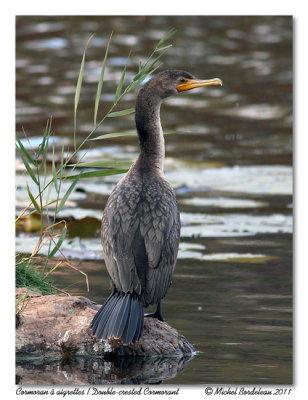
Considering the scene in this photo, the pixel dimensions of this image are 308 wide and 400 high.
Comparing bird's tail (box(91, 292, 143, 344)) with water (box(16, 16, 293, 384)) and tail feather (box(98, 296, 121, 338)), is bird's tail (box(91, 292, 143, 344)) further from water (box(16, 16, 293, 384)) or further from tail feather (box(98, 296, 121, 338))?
water (box(16, 16, 293, 384))

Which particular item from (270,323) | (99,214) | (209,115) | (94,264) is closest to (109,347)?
(270,323)

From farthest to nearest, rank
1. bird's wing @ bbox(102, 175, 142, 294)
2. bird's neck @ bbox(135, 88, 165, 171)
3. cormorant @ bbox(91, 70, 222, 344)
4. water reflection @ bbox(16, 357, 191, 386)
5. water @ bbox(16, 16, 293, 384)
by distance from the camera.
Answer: bird's neck @ bbox(135, 88, 165, 171)
water @ bbox(16, 16, 293, 384)
bird's wing @ bbox(102, 175, 142, 294)
cormorant @ bbox(91, 70, 222, 344)
water reflection @ bbox(16, 357, 191, 386)

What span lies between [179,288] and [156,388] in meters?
1.86

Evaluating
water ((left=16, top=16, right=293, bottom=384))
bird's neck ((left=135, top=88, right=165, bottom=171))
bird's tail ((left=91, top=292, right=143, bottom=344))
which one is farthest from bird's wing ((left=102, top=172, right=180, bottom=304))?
water ((left=16, top=16, right=293, bottom=384))

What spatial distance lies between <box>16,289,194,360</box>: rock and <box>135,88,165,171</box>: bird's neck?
1.15 metres

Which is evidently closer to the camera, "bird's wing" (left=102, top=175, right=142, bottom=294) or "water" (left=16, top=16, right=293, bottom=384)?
"bird's wing" (left=102, top=175, right=142, bottom=294)

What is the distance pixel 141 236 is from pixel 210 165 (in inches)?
214

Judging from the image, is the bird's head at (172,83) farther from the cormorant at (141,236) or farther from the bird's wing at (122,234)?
the bird's wing at (122,234)

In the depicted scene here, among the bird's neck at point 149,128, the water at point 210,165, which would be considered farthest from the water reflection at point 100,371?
the bird's neck at point 149,128

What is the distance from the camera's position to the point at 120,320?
17.8 ft

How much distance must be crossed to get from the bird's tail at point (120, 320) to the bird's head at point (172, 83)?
159 centimetres

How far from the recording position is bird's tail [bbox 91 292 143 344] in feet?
17.7

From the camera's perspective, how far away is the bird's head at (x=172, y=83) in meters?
6.37

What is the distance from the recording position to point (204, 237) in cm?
859
